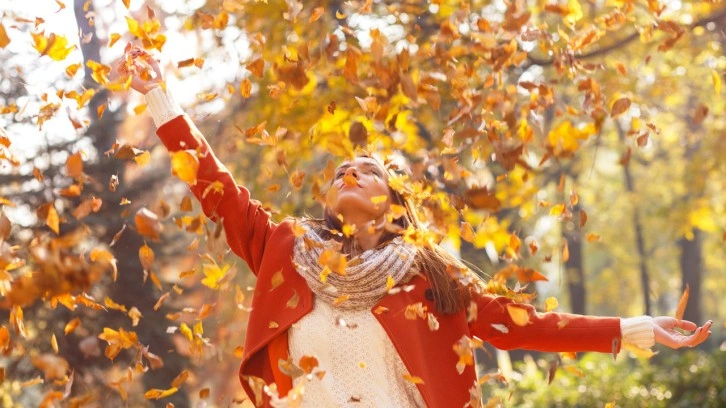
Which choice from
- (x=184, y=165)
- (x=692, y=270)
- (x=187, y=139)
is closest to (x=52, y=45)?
(x=187, y=139)

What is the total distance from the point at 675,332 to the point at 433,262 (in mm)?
816

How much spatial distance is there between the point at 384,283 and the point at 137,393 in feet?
15.6

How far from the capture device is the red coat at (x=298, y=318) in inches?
117

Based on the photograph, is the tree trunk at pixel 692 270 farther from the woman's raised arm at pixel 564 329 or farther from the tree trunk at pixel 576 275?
the woman's raised arm at pixel 564 329

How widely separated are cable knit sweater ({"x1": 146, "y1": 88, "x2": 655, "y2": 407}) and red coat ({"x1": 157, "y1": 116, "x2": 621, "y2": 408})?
4 centimetres

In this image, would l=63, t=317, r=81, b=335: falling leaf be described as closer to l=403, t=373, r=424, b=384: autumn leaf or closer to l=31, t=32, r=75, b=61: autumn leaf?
l=31, t=32, r=75, b=61: autumn leaf

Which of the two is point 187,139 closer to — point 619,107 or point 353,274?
point 353,274

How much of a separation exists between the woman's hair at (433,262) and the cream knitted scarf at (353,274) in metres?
0.08

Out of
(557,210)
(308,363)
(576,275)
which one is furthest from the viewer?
(576,275)

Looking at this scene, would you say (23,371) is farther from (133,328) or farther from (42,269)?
(42,269)

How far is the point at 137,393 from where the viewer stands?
727 centimetres

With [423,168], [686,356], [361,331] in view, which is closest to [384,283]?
[361,331]

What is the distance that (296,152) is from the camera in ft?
24.9

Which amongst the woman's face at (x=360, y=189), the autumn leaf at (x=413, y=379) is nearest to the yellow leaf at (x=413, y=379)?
the autumn leaf at (x=413, y=379)
